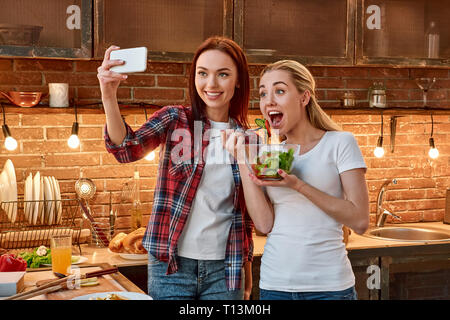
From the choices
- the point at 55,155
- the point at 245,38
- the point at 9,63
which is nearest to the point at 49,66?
the point at 9,63

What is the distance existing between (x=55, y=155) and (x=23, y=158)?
0.15 metres

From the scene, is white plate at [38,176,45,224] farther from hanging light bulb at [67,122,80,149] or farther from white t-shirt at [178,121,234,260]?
white t-shirt at [178,121,234,260]

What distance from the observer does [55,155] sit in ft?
9.35

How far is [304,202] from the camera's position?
1.70m

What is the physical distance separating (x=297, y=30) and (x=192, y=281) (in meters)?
1.53

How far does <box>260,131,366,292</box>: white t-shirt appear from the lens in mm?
1656

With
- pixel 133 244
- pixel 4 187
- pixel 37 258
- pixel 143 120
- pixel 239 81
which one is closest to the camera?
pixel 239 81

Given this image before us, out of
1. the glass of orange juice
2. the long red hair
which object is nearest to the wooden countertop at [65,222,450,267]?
the glass of orange juice

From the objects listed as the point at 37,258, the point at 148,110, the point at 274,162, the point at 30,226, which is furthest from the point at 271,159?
the point at 30,226

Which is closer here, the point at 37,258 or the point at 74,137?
the point at 37,258

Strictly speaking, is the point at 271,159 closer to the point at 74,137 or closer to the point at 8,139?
the point at 74,137

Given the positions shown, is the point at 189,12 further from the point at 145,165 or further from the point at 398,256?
the point at 398,256

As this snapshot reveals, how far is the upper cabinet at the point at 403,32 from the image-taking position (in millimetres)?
2963
